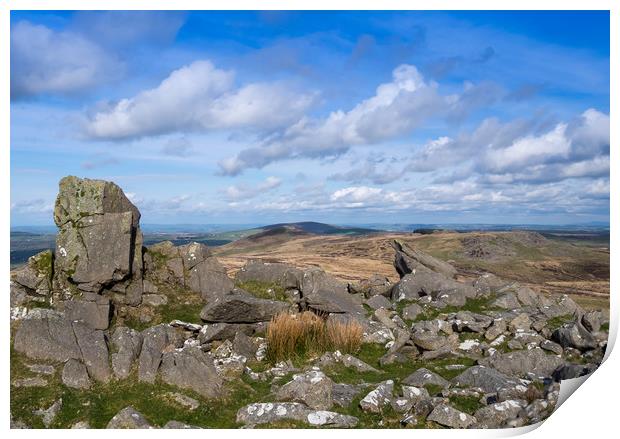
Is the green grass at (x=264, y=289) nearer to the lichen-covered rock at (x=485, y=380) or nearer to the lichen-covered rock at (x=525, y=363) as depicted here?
the lichen-covered rock at (x=525, y=363)

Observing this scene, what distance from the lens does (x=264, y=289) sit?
22188 mm

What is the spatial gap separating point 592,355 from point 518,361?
2.69m

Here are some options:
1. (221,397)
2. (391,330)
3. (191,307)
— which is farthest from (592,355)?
(191,307)

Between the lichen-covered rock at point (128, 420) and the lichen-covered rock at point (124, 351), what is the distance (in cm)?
203

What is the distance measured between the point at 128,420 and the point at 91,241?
9.11m

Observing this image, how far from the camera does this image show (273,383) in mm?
13922

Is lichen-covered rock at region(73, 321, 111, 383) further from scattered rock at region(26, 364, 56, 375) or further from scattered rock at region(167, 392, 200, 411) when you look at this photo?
scattered rock at region(167, 392, 200, 411)

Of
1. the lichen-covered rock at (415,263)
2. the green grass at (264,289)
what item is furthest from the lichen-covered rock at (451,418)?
the lichen-covered rock at (415,263)

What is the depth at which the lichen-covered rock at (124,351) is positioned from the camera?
1297 cm

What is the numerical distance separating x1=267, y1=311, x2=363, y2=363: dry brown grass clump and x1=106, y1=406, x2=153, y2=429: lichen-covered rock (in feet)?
17.7

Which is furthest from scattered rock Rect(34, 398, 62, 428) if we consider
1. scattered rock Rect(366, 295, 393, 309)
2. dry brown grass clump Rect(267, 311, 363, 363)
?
scattered rock Rect(366, 295, 393, 309)
